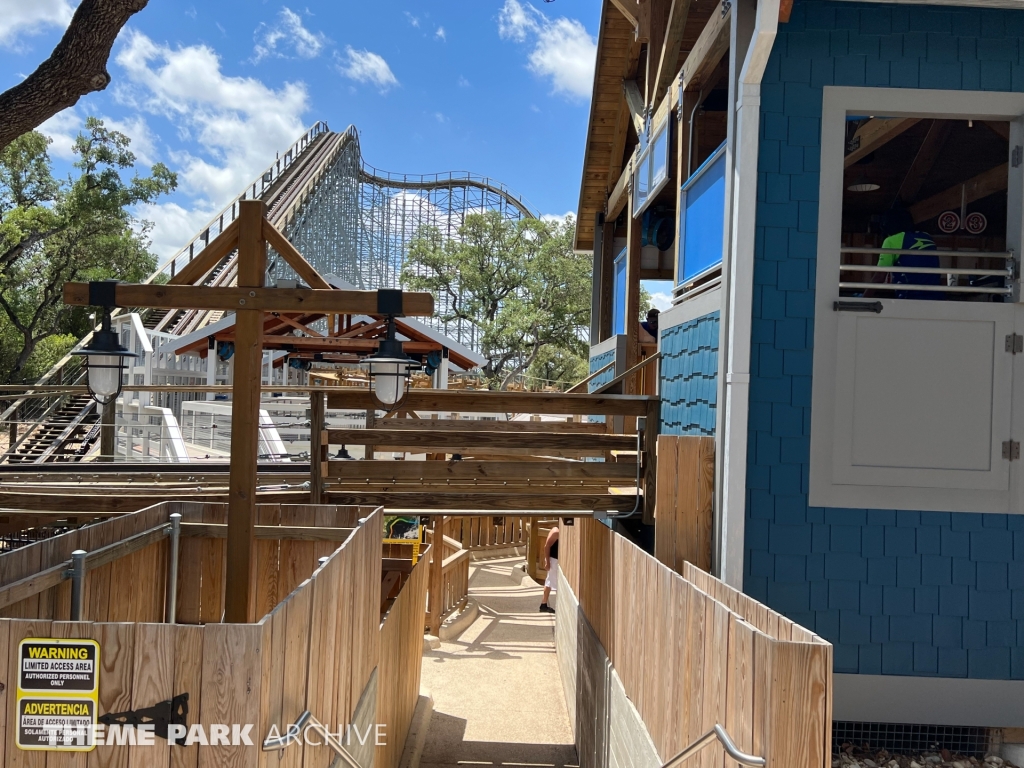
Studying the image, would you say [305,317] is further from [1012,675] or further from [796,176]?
[1012,675]

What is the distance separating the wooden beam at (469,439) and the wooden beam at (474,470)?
14 centimetres

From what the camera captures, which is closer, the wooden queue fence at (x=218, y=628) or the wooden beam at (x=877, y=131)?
the wooden queue fence at (x=218, y=628)

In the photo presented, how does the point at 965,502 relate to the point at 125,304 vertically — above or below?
below

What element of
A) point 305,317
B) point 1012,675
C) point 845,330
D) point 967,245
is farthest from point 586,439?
point 305,317

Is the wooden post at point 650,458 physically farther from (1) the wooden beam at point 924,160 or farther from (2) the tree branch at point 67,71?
(2) the tree branch at point 67,71

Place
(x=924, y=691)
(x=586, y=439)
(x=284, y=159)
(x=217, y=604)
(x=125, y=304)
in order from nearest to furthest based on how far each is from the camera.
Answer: (x=125, y=304) → (x=217, y=604) → (x=924, y=691) → (x=586, y=439) → (x=284, y=159)

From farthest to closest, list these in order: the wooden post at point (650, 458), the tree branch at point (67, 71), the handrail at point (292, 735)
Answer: the wooden post at point (650, 458)
the tree branch at point (67, 71)
the handrail at point (292, 735)

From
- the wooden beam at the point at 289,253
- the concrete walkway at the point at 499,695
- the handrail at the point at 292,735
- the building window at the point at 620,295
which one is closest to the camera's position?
the handrail at the point at 292,735

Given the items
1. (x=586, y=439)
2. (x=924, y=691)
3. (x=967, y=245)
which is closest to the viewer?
(x=924, y=691)

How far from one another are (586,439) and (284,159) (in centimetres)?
3634

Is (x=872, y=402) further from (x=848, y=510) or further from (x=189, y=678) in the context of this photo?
(x=189, y=678)

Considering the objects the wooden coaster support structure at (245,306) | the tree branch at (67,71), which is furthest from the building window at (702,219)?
the tree branch at (67,71)

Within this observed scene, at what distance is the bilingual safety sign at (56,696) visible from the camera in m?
2.65

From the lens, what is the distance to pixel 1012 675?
556 centimetres
